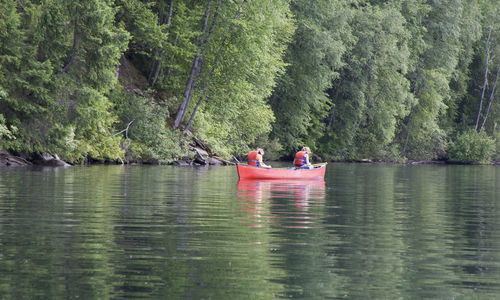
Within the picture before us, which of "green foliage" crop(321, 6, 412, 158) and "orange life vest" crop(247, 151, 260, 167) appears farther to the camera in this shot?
"green foliage" crop(321, 6, 412, 158)

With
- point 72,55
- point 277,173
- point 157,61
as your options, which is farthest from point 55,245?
point 157,61

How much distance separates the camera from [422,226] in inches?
586

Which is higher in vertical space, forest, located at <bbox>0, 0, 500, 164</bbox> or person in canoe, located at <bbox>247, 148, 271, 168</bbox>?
forest, located at <bbox>0, 0, 500, 164</bbox>

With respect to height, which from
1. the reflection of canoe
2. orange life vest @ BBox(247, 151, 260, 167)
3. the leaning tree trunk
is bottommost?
the reflection of canoe

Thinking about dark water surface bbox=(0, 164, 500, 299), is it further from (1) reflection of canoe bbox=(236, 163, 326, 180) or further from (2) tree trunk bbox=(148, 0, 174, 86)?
(2) tree trunk bbox=(148, 0, 174, 86)

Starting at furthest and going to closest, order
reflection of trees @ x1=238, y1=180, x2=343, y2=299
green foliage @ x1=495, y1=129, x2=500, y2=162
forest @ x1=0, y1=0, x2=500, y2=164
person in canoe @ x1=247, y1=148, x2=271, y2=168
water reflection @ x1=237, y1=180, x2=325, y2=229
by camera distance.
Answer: green foliage @ x1=495, y1=129, x2=500, y2=162 < forest @ x1=0, y1=0, x2=500, y2=164 < person in canoe @ x1=247, y1=148, x2=271, y2=168 < water reflection @ x1=237, y1=180, x2=325, y2=229 < reflection of trees @ x1=238, y1=180, x2=343, y2=299

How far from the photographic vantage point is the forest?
35531mm

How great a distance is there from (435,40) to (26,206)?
60.9 m

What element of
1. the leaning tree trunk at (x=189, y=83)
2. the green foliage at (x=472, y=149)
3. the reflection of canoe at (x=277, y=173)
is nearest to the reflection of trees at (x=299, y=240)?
the reflection of canoe at (x=277, y=173)

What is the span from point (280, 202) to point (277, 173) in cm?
1131

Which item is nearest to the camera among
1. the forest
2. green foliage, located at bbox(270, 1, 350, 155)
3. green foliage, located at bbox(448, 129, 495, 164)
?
the forest

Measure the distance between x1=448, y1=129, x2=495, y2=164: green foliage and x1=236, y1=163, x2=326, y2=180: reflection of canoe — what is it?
4324 centimetres

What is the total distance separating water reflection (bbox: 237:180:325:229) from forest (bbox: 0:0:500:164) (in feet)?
36.3

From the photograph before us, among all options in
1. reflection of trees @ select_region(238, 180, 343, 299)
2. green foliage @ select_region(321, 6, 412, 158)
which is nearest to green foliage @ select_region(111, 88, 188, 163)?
reflection of trees @ select_region(238, 180, 343, 299)
